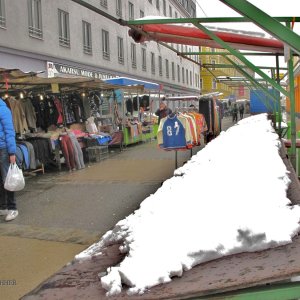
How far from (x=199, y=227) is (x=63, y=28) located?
1980 cm

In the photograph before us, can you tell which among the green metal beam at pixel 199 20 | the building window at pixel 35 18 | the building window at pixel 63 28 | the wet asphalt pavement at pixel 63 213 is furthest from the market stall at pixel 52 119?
the building window at pixel 63 28

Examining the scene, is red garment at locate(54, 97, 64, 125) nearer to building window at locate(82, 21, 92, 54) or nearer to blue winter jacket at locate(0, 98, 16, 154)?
blue winter jacket at locate(0, 98, 16, 154)

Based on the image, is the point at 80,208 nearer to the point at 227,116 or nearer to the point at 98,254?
the point at 98,254

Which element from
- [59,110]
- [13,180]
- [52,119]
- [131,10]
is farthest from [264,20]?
[131,10]

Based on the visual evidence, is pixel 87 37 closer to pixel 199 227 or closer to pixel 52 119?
pixel 52 119

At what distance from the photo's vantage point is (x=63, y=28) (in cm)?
1998

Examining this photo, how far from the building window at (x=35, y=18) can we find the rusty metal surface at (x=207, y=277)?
17.0 m

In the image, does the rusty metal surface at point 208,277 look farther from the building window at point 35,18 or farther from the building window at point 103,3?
the building window at point 103,3

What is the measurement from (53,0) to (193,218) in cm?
1893

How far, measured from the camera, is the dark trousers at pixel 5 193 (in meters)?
5.87

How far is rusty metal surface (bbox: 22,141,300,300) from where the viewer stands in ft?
4.58

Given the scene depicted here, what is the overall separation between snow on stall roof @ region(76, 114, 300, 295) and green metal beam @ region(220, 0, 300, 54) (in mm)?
849

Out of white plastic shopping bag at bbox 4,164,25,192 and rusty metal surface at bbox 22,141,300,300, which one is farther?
white plastic shopping bag at bbox 4,164,25,192

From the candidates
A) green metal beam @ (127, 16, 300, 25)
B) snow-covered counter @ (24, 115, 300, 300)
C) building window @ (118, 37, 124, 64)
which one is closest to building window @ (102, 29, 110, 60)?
building window @ (118, 37, 124, 64)
